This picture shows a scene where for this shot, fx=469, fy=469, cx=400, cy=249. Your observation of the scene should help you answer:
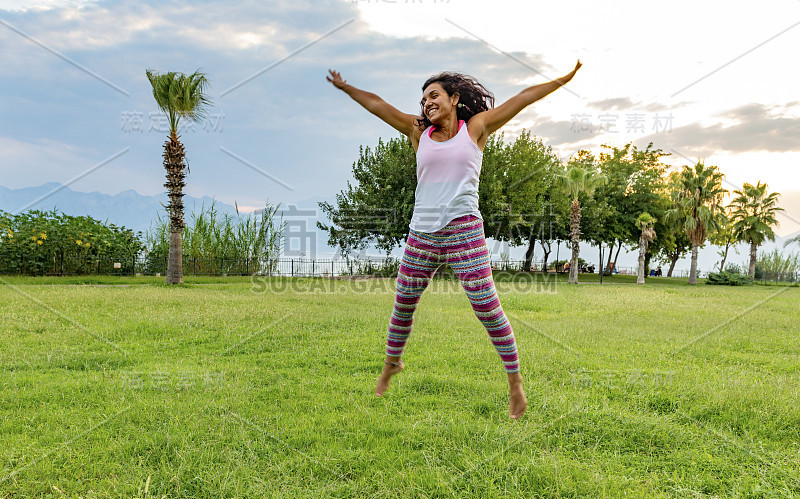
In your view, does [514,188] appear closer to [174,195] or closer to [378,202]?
[378,202]

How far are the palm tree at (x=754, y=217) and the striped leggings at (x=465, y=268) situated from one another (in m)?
40.8

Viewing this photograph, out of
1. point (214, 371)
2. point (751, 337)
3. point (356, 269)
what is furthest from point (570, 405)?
point (356, 269)

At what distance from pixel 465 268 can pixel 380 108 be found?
1.35 m

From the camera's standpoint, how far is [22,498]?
2.38m

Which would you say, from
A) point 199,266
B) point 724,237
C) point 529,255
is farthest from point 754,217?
point 199,266

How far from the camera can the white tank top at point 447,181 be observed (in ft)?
9.71

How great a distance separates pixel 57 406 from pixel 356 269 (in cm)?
2110

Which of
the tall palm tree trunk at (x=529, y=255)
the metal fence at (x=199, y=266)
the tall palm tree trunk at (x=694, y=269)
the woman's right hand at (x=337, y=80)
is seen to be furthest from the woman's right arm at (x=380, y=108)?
the tall palm tree trunk at (x=694, y=269)

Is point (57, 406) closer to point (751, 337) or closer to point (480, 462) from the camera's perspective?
point (480, 462)

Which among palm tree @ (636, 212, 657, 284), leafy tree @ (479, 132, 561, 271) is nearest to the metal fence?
leafy tree @ (479, 132, 561, 271)

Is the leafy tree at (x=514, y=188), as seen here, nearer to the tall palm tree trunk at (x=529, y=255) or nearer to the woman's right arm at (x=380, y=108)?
the tall palm tree trunk at (x=529, y=255)

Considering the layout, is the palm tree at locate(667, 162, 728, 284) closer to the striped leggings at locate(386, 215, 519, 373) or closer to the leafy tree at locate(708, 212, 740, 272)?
the leafy tree at locate(708, 212, 740, 272)

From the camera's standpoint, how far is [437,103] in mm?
3143

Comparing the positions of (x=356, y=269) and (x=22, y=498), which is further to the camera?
(x=356, y=269)
